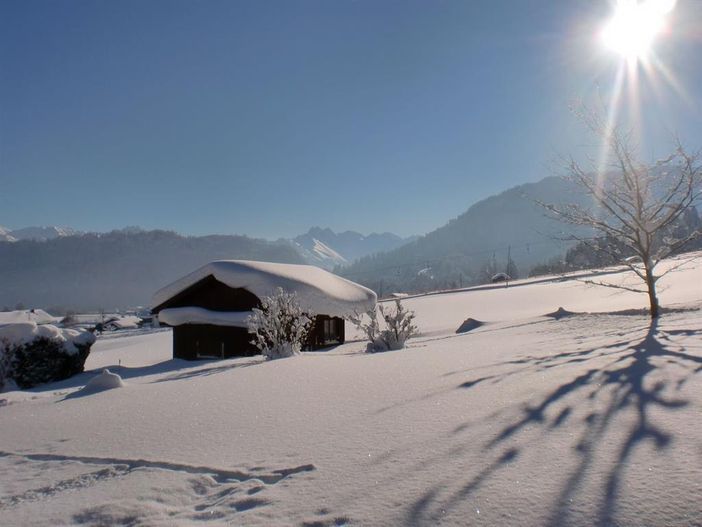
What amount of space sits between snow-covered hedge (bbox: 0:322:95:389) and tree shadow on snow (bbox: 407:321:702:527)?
51.1 feet

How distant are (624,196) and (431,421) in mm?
9569

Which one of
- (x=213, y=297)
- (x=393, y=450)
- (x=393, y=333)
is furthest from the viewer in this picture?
(x=213, y=297)

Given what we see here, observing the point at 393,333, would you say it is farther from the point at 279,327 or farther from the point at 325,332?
the point at 325,332

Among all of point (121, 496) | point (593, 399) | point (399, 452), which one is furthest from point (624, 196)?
point (121, 496)

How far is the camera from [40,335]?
52.8ft

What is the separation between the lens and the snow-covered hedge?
15211mm

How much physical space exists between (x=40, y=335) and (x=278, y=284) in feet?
28.9

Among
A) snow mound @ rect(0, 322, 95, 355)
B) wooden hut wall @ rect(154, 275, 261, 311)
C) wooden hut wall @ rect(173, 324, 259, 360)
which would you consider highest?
wooden hut wall @ rect(154, 275, 261, 311)

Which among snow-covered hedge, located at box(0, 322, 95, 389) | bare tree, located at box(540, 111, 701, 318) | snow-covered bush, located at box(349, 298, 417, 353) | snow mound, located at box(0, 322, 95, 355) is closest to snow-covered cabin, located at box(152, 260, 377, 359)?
snow mound, located at box(0, 322, 95, 355)

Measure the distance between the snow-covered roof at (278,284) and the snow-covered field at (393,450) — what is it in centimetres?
1424

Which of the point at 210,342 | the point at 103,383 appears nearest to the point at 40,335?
the point at 210,342

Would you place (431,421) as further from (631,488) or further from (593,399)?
(631,488)

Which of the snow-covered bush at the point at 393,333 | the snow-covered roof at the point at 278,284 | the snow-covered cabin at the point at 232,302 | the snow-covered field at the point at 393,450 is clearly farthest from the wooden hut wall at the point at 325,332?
the snow-covered field at the point at 393,450

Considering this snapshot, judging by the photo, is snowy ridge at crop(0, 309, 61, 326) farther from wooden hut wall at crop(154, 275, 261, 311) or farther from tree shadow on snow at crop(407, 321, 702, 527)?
tree shadow on snow at crop(407, 321, 702, 527)
